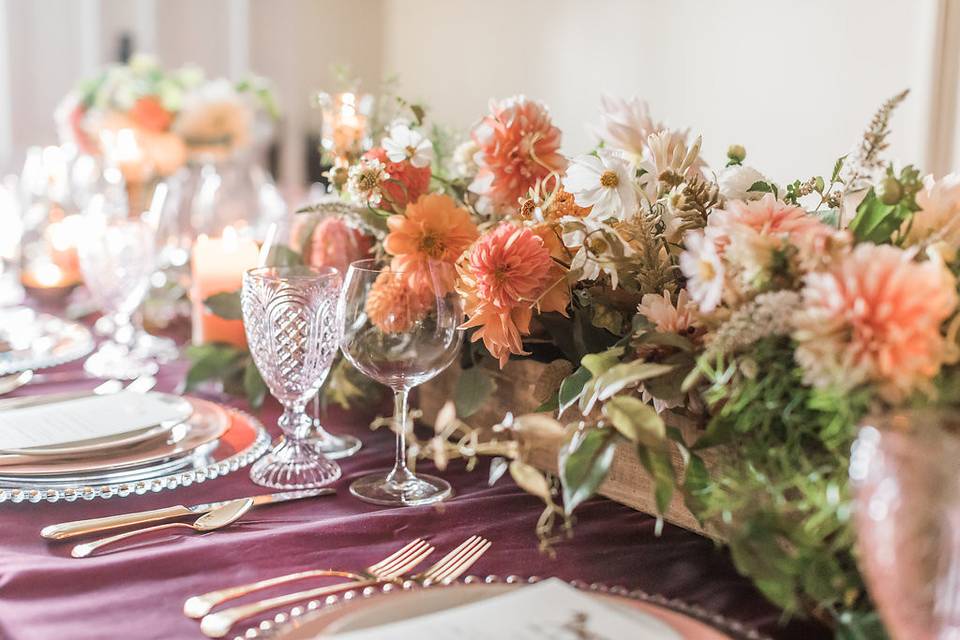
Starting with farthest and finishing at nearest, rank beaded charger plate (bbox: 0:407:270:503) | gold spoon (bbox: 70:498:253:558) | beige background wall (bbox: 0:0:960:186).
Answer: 1. beige background wall (bbox: 0:0:960:186)
2. beaded charger plate (bbox: 0:407:270:503)
3. gold spoon (bbox: 70:498:253:558)

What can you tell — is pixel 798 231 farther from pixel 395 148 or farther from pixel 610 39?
pixel 610 39

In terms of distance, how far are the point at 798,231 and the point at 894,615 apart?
0.30 m

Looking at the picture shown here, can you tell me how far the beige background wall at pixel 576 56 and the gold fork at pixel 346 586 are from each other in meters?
1.72

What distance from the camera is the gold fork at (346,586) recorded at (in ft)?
2.23

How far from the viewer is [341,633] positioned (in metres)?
0.61

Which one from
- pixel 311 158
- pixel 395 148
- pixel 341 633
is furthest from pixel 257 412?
pixel 311 158

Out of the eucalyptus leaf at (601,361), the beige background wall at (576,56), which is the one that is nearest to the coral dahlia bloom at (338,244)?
the eucalyptus leaf at (601,361)

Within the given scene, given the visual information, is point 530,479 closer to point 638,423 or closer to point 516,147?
point 638,423

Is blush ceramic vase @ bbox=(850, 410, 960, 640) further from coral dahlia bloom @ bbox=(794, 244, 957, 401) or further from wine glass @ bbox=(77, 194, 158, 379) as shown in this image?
wine glass @ bbox=(77, 194, 158, 379)

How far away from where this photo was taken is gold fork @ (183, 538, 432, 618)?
2.33 feet

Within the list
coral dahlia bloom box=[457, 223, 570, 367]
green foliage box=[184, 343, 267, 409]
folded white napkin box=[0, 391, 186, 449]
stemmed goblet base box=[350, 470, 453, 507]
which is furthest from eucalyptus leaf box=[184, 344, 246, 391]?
coral dahlia bloom box=[457, 223, 570, 367]

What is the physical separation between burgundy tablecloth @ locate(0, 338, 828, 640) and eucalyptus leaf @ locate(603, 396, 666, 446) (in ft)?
0.39

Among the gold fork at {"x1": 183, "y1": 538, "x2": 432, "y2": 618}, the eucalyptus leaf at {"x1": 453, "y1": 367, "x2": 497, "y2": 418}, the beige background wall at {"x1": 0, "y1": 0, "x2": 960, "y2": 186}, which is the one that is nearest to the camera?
the gold fork at {"x1": 183, "y1": 538, "x2": 432, "y2": 618}

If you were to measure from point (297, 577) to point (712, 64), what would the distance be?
2.49 metres
